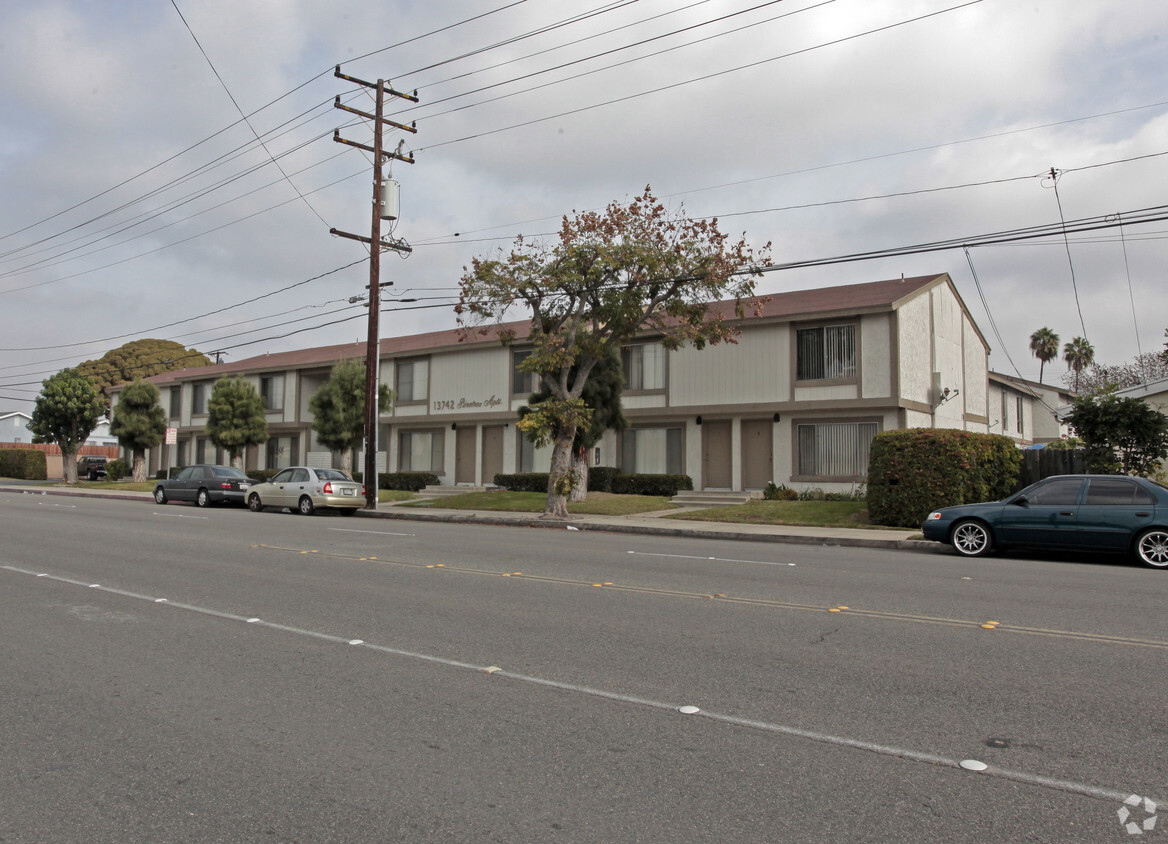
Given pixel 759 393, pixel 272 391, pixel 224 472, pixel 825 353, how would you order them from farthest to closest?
pixel 272 391, pixel 224 472, pixel 759 393, pixel 825 353

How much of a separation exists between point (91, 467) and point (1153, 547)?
57.1 metres

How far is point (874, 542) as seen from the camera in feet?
57.4

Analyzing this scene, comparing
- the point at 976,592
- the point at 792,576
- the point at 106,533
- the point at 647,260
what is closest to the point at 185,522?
the point at 106,533

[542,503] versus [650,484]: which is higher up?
[650,484]

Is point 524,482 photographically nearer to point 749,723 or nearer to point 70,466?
point 749,723

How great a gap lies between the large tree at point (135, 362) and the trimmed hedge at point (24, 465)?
14052 mm

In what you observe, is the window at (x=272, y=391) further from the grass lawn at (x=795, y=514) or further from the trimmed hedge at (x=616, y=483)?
the grass lawn at (x=795, y=514)

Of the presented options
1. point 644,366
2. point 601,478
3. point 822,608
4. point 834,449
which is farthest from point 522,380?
point 822,608

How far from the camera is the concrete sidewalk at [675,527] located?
17734mm

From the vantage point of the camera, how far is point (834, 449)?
2722 cm

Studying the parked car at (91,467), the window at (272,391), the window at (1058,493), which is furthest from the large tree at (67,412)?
the window at (1058,493)

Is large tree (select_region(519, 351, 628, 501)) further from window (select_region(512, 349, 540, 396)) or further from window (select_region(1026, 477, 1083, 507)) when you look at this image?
window (select_region(1026, 477, 1083, 507))

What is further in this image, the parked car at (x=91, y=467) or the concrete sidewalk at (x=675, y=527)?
the parked car at (x=91, y=467)

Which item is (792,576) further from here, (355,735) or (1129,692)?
(355,735)
